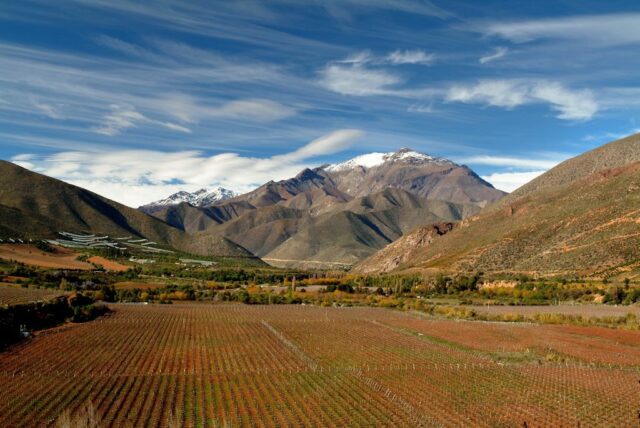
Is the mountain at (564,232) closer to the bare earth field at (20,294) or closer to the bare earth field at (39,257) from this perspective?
the bare earth field at (20,294)

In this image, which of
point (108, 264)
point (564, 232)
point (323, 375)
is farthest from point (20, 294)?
point (564, 232)

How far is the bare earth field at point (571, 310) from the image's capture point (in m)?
85.3

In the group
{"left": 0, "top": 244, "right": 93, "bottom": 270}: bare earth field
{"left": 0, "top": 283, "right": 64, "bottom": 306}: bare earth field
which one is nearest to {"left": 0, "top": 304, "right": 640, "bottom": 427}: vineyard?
{"left": 0, "top": 283, "right": 64, "bottom": 306}: bare earth field

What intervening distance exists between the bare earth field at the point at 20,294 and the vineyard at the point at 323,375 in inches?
599

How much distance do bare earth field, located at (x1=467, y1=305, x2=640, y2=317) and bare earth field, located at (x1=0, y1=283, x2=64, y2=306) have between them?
7586cm

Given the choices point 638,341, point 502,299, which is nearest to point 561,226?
point 502,299

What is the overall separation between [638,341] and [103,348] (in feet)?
201

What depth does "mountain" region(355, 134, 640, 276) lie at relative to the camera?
12250 centimetres

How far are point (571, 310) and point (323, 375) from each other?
61814 mm

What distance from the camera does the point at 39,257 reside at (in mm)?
152625

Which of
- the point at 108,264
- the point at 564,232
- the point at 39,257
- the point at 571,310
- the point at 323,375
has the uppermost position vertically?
the point at 564,232

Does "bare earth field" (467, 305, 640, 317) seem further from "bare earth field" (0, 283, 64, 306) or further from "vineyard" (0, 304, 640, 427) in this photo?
"bare earth field" (0, 283, 64, 306)

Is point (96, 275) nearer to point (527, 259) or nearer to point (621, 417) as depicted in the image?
point (527, 259)

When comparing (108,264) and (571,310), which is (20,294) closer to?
(108,264)
